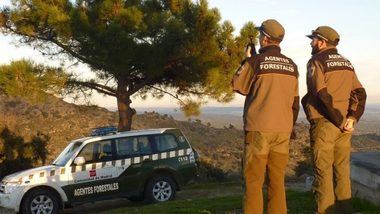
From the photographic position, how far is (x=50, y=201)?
11164 mm

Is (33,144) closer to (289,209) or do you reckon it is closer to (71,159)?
(71,159)

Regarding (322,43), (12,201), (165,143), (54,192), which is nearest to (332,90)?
(322,43)

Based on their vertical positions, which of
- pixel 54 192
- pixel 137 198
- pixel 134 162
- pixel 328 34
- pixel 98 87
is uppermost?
pixel 98 87

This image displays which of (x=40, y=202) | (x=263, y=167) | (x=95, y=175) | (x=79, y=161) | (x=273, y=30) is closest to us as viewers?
(x=263, y=167)

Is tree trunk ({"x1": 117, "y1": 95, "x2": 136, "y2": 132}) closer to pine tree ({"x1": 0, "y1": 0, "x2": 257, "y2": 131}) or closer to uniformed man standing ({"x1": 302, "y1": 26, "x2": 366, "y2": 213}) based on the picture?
pine tree ({"x1": 0, "y1": 0, "x2": 257, "y2": 131})

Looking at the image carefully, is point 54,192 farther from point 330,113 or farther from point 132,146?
point 330,113

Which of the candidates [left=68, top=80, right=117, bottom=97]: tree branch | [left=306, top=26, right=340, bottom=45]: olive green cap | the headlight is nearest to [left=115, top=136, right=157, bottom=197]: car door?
the headlight

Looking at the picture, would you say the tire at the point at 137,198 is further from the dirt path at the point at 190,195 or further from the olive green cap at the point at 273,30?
the olive green cap at the point at 273,30

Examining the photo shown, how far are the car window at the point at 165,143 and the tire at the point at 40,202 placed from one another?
2.53 metres

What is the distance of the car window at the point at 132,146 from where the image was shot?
12000 mm

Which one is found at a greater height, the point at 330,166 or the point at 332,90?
the point at 332,90

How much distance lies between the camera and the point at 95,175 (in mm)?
11641

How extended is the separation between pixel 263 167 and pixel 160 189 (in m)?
7.51

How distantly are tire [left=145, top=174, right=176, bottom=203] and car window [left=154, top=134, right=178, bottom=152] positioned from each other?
2.01 feet
